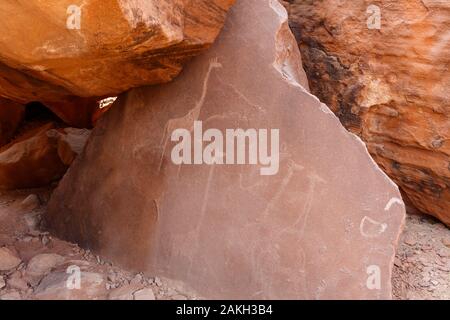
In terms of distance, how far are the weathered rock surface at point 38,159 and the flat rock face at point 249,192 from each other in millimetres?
850

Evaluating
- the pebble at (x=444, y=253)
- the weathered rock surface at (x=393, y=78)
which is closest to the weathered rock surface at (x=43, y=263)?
the weathered rock surface at (x=393, y=78)

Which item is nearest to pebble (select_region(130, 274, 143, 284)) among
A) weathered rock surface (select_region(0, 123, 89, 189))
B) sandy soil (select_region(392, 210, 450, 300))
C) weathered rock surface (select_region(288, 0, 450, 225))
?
sandy soil (select_region(392, 210, 450, 300))

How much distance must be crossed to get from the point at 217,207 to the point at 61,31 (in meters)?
0.87

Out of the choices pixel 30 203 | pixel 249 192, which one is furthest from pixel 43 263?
pixel 249 192

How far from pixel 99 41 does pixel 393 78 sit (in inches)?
58.0

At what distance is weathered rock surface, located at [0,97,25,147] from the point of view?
3342 millimetres

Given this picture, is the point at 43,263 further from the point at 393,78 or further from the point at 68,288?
the point at 393,78

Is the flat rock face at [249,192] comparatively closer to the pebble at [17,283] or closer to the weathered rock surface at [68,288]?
the weathered rock surface at [68,288]

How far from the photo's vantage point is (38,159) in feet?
9.33

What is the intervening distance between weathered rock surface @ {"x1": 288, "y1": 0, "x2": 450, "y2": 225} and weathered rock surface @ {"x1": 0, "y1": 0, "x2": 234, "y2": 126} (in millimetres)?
796

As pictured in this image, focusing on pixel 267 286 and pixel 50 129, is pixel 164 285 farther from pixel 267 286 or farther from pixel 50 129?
pixel 50 129

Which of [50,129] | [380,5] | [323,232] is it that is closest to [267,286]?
[323,232]

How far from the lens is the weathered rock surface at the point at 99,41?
1.50m

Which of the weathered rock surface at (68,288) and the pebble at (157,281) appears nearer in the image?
the weathered rock surface at (68,288)
